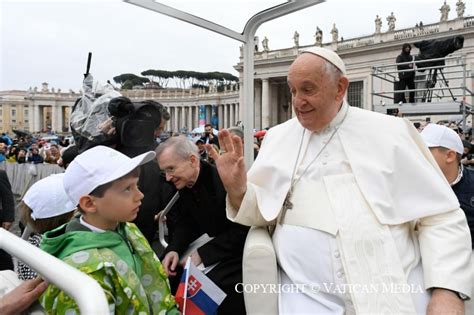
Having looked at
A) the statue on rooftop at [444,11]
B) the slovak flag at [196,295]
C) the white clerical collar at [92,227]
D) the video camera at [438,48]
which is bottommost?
the slovak flag at [196,295]

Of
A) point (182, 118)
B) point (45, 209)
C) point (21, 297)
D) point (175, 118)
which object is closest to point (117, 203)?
point (21, 297)

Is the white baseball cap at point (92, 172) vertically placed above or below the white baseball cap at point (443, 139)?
below

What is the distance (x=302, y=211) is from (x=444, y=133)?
1.37 metres

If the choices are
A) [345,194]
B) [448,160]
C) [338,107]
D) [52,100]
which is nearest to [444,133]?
[448,160]

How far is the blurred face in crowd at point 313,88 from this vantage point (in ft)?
7.62

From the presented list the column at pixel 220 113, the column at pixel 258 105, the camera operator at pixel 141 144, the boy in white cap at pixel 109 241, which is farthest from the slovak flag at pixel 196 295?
the column at pixel 220 113

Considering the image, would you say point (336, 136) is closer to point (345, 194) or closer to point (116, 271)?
point (345, 194)

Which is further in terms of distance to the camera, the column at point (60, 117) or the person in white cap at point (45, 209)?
the column at point (60, 117)

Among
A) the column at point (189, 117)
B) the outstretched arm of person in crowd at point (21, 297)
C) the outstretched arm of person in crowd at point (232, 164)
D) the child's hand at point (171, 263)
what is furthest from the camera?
the column at point (189, 117)

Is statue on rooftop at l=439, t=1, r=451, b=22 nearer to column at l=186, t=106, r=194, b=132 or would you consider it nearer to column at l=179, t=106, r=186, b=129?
column at l=186, t=106, r=194, b=132

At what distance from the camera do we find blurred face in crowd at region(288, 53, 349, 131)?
7.62 feet

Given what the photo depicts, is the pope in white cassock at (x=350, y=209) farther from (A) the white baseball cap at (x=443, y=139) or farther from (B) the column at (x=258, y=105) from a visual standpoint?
(B) the column at (x=258, y=105)

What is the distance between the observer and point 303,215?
2.34 metres

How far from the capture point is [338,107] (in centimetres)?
254
